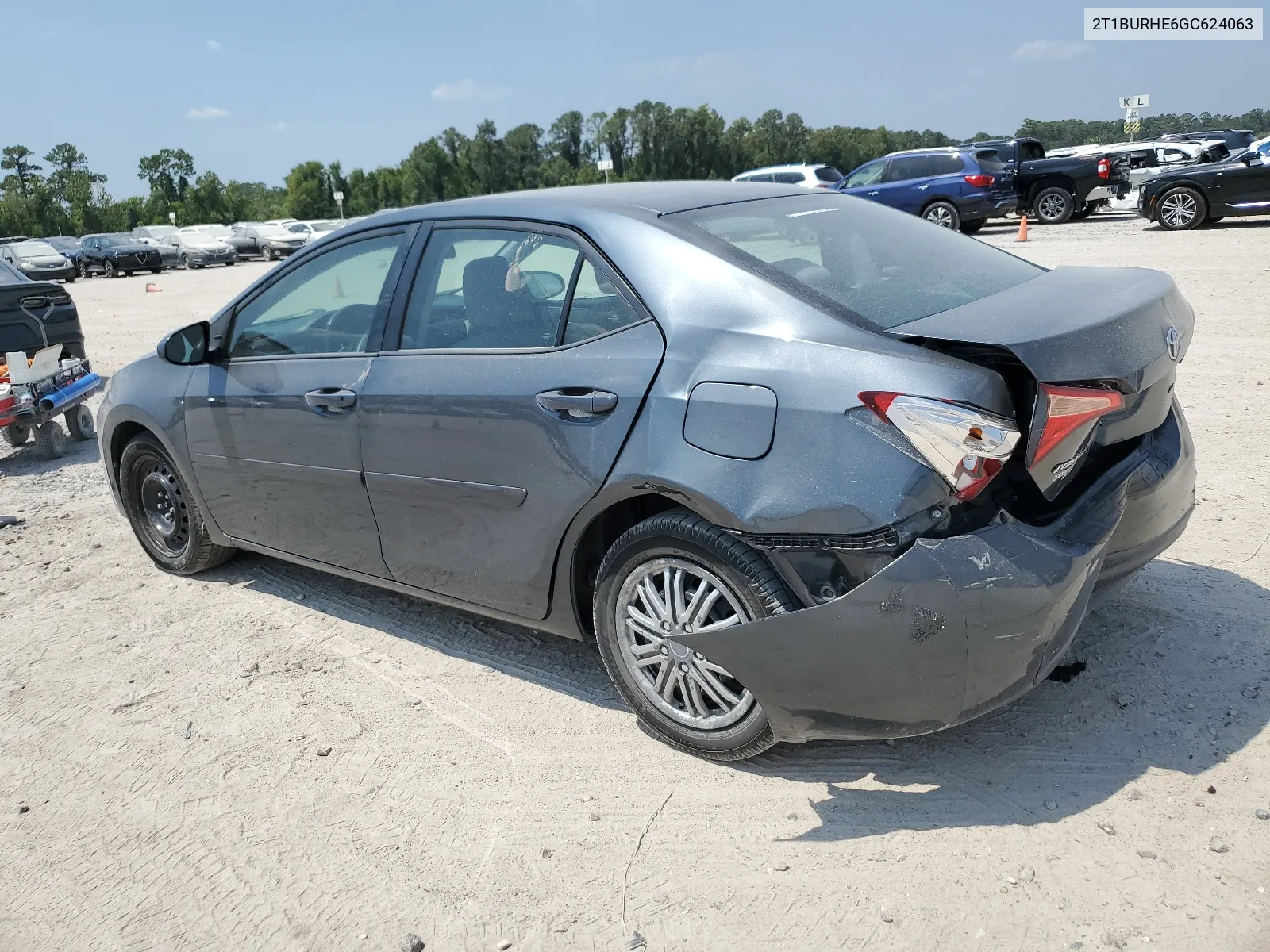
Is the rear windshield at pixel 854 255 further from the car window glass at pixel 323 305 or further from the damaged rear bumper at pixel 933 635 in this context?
the car window glass at pixel 323 305

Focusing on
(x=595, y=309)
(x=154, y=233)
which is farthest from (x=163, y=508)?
(x=154, y=233)

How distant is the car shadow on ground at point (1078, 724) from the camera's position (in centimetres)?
283

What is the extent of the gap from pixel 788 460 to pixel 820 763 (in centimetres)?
102

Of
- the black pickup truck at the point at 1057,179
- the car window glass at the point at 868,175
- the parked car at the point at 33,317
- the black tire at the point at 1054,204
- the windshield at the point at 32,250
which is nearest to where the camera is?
the parked car at the point at 33,317

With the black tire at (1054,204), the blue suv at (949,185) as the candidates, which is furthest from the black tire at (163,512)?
the black tire at (1054,204)

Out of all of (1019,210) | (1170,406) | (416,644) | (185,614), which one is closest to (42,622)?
(185,614)

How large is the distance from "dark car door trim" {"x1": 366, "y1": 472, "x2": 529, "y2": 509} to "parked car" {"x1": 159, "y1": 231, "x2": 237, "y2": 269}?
37.6 meters

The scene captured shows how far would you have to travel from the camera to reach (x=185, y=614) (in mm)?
4609

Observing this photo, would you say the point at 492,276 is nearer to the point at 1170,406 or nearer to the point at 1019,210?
the point at 1170,406

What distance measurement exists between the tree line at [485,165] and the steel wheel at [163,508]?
5965 centimetres

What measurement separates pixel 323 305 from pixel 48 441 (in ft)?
16.2

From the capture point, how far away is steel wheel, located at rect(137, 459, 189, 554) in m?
4.95

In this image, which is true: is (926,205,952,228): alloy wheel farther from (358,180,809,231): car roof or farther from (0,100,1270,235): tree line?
(0,100,1270,235): tree line

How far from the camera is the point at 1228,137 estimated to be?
108ft
